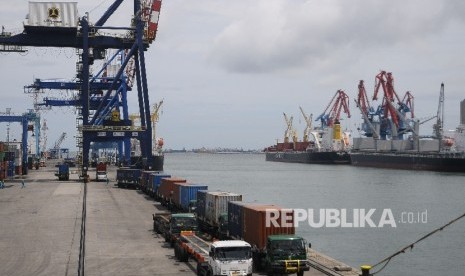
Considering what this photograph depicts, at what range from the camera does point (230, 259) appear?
28.7m

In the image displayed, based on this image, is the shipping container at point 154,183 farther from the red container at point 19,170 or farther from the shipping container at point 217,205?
the red container at point 19,170

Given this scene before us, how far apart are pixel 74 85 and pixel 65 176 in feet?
93.9

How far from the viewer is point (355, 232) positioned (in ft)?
194

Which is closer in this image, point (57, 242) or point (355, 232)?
point (57, 242)

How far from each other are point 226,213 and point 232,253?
1369 cm

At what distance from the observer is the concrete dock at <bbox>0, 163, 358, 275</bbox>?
1356 inches

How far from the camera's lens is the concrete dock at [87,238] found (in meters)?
34.4

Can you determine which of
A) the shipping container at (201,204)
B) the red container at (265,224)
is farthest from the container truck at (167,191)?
the red container at (265,224)

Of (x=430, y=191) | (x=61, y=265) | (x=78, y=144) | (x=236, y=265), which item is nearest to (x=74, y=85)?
(x=78, y=144)

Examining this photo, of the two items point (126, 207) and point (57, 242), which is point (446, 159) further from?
point (57, 242)

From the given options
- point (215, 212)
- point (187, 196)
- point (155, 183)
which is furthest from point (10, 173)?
point (215, 212)

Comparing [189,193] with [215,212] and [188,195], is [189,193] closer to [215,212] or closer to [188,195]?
[188,195]

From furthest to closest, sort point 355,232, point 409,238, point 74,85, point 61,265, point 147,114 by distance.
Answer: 1. point 74,85
2. point 147,114
3. point 355,232
4. point 409,238
5. point 61,265

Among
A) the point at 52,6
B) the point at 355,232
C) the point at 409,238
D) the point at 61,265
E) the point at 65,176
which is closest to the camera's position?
the point at 61,265
